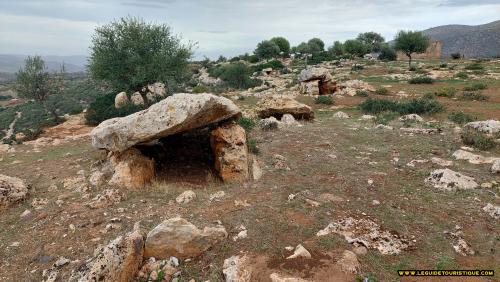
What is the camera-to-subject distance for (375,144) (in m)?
11.2

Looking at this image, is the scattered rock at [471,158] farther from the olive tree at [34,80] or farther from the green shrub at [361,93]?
the olive tree at [34,80]

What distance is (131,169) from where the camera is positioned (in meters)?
8.63

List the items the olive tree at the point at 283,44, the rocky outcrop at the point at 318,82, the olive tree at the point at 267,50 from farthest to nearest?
the olive tree at the point at 283,44, the olive tree at the point at 267,50, the rocky outcrop at the point at 318,82

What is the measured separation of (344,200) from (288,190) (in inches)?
49.7

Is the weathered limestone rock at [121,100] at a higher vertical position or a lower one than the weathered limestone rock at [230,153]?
higher

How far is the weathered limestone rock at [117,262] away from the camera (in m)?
4.82

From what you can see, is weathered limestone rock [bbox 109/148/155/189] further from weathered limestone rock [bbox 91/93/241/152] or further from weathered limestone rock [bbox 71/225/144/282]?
weathered limestone rock [bbox 71/225/144/282]

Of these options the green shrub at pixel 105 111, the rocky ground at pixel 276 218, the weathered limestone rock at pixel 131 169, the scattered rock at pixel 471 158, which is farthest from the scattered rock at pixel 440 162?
the green shrub at pixel 105 111

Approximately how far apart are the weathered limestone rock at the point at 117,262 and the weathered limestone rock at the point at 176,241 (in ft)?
0.66

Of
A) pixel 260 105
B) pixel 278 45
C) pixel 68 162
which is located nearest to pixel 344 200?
pixel 68 162

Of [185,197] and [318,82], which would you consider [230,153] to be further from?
[318,82]

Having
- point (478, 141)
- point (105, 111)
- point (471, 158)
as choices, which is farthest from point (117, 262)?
point (105, 111)

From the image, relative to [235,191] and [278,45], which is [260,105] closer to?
[235,191]

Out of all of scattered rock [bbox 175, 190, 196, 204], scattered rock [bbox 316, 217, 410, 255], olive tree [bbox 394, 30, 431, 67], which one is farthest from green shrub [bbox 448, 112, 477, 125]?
olive tree [bbox 394, 30, 431, 67]
